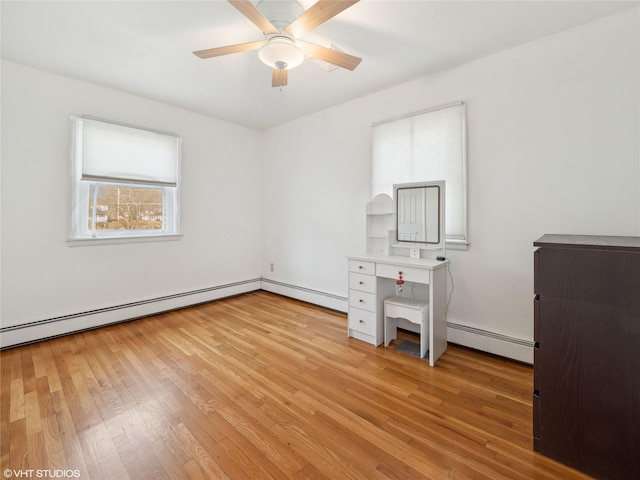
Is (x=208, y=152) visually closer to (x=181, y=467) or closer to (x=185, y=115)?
(x=185, y=115)

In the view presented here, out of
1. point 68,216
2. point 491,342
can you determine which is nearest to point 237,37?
point 68,216

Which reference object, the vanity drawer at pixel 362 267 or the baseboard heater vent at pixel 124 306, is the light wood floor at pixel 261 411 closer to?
the baseboard heater vent at pixel 124 306

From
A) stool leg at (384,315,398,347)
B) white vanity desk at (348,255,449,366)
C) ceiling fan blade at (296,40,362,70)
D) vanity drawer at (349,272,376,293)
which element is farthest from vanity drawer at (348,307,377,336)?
ceiling fan blade at (296,40,362,70)

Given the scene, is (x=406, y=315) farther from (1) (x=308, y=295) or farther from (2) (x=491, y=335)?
(1) (x=308, y=295)

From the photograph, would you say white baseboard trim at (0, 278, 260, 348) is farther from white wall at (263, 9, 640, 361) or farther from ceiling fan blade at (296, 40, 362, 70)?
ceiling fan blade at (296, 40, 362, 70)

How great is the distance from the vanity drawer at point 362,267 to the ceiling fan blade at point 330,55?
1694 mm

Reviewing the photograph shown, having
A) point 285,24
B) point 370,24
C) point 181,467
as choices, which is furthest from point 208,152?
point 181,467

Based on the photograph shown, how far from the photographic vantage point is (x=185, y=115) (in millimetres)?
3766

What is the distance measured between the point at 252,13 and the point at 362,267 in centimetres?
215

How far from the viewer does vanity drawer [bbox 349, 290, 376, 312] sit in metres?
2.72

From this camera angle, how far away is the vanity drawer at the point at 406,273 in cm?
239

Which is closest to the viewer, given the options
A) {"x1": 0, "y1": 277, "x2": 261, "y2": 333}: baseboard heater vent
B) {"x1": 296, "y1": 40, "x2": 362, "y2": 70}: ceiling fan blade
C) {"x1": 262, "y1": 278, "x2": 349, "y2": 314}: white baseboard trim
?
{"x1": 296, "y1": 40, "x2": 362, "y2": 70}: ceiling fan blade

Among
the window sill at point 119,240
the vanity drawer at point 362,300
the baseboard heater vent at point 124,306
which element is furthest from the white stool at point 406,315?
the window sill at point 119,240

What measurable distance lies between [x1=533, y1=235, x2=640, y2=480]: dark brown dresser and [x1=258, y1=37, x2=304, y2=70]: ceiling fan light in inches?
75.4
